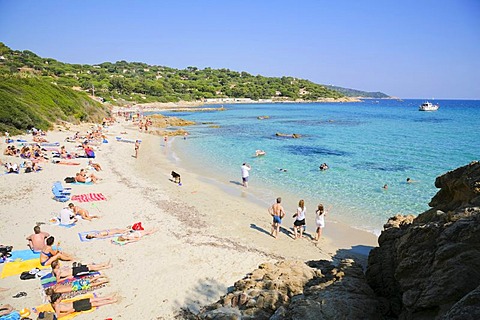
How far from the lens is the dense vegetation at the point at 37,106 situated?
26.3m

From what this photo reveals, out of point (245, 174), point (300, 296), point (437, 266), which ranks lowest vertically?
point (245, 174)

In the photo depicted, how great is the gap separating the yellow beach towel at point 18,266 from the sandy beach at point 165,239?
28 centimetres

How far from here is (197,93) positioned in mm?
114188

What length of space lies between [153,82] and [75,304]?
11336cm

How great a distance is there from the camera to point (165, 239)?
949cm

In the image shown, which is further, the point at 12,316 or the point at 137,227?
the point at 137,227

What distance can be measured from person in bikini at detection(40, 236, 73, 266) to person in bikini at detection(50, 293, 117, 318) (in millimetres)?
1767

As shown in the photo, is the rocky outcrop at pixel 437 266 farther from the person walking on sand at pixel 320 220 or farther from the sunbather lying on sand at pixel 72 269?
the sunbather lying on sand at pixel 72 269

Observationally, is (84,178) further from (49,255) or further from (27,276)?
(27,276)

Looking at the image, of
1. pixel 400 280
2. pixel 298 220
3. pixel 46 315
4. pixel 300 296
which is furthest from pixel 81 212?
pixel 400 280

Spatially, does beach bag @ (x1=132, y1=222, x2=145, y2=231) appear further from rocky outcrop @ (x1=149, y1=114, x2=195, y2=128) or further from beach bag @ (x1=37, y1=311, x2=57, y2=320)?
rocky outcrop @ (x1=149, y1=114, x2=195, y2=128)

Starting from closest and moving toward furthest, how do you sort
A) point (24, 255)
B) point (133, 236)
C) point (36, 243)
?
point (24, 255)
point (36, 243)
point (133, 236)

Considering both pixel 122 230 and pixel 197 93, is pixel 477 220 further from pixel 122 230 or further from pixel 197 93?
pixel 197 93

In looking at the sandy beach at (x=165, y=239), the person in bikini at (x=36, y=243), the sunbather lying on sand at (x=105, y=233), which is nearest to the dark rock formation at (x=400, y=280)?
the sandy beach at (x=165, y=239)
